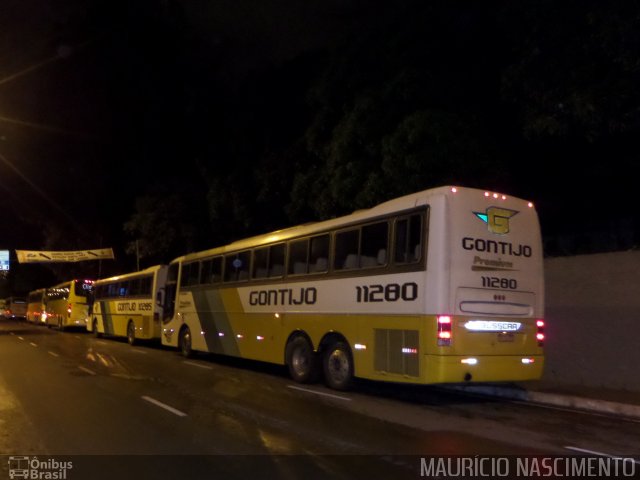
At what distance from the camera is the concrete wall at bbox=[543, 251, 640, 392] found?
1123 centimetres

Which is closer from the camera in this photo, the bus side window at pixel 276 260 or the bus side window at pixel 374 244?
the bus side window at pixel 374 244

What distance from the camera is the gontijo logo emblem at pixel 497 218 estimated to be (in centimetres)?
988

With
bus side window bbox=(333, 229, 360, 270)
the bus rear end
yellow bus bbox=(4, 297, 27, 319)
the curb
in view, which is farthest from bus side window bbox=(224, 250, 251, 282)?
yellow bus bbox=(4, 297, 27, 319)

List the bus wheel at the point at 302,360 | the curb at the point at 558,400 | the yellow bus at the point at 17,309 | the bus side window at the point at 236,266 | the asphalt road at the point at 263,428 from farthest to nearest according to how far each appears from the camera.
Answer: the yellow bus at the point at 17,309
the bus side window at the point at 236,266
the bus wheel at the point at 302,360
the curb at the point at 558,400
the asphalt road at the point at 263,428

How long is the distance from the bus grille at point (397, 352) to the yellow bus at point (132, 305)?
1268cm

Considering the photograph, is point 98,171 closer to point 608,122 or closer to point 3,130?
point 3,130

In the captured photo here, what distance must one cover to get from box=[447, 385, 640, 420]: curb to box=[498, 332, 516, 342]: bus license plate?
1552mm

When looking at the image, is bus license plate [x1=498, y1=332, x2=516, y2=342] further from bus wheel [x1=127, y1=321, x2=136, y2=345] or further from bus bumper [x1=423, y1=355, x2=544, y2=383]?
bus wheel [x1=127, y1=321, x2=136, y2=345]

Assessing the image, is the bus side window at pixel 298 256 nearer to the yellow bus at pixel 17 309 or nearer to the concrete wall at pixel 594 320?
the concrete wall at pixel 594 320

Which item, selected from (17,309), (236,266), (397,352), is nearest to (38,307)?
(17,309)

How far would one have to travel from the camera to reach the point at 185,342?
1844 centimetres

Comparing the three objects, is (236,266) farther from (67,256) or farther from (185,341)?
(67,256)

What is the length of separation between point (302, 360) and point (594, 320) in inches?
229

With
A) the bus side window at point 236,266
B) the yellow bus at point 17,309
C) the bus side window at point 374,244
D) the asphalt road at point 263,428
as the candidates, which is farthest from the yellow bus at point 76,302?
the yellow bus at point 17,309
